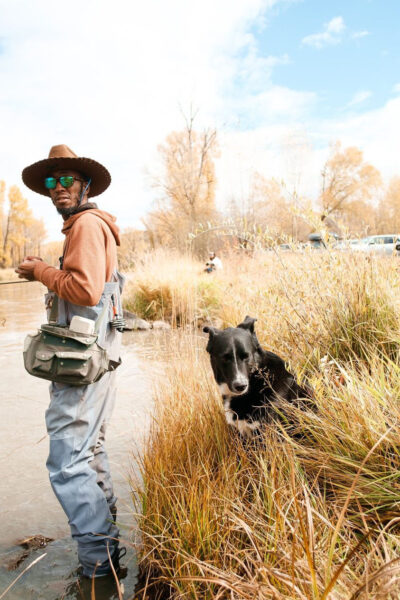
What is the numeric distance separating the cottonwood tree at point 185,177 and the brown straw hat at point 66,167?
2599 cm

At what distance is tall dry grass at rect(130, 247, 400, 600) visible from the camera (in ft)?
4.75

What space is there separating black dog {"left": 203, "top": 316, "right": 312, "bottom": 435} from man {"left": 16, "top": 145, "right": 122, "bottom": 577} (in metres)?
0.63

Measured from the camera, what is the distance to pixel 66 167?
235 centimetres

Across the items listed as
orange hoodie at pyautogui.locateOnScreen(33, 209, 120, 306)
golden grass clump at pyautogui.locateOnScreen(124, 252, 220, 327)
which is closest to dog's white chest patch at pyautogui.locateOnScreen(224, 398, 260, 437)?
orange hoodie at pyautogui.locateOnScreen(33, 209, 120, 306)

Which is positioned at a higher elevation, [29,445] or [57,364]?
[57,364]

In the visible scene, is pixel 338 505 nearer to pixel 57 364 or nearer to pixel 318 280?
pixel 57 364

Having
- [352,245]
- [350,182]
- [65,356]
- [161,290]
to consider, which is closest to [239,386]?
[65,356]

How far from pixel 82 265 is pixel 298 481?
1445 mm

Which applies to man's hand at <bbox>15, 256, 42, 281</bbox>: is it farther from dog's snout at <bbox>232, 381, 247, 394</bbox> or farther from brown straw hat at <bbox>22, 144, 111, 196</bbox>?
dog's snout at <bbox>232, 381, 247, 394</bbox>

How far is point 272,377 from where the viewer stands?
8.41 ft

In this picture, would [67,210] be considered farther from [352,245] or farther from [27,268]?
[352,245]

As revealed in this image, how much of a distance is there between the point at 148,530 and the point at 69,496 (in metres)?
0.48

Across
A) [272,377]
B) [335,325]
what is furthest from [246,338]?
[335,325]

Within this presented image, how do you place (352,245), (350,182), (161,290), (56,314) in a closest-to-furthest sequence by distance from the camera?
(56,314)
(352,245)
(161,290)
(350,182)
